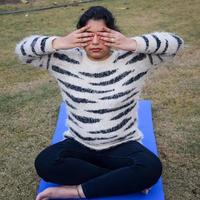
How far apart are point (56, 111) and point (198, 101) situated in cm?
106

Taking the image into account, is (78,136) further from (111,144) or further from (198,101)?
(198,101)

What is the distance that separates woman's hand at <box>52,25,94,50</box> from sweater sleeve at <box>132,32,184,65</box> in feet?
0.83

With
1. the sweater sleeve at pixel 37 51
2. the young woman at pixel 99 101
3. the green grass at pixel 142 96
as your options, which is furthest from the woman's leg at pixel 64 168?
the sweater sleeve at pixel 37 51

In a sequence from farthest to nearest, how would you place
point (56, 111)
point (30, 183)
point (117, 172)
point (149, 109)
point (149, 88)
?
point (149, 88) → point (56, 111) → point (149, 109) → point (30, 183) → point (117, 172)

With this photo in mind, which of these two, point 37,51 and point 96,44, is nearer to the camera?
point 96,44

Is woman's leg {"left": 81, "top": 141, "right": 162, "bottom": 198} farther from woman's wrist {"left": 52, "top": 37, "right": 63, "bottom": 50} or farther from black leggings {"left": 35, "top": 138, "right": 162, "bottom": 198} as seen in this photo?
woman's wrist {"left": 52, "top": 37, "right": 63, "bottom": 50}

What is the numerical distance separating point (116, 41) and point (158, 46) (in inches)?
8.9

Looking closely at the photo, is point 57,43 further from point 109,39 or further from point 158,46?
point 158,46

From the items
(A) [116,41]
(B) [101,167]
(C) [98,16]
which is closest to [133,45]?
(A) [116,41]

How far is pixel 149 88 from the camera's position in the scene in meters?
3.61

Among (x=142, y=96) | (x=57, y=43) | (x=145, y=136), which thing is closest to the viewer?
(x=57, y=43)

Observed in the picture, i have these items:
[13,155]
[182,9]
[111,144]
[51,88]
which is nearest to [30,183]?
[13,155]

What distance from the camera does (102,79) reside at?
225 centimetres

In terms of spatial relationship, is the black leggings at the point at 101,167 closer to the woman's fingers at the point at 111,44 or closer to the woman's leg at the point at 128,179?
the woman's leg at the point at 128,179
